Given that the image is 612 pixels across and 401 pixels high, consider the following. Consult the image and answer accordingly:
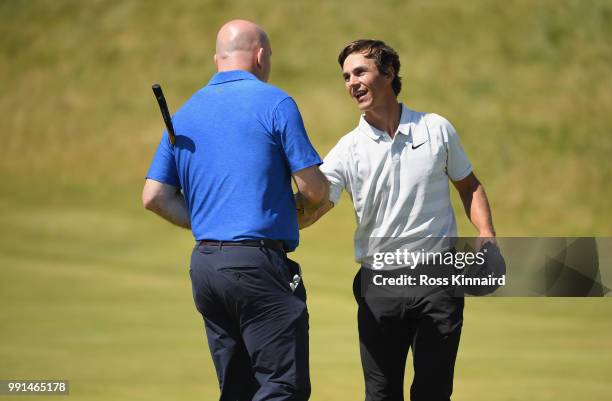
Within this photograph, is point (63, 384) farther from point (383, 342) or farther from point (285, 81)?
point (285, 81)

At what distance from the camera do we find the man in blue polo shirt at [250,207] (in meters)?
3.31

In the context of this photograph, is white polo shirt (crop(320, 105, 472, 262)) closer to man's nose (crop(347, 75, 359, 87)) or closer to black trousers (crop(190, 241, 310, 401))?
man's nose (crop(347, 75, 359, 87))

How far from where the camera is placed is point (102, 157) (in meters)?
12.9

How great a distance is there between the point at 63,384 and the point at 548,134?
311 inches

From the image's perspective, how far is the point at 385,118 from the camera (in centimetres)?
386

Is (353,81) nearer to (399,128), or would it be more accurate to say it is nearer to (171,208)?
(399,128)

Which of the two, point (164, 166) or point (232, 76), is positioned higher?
point (232, 76)

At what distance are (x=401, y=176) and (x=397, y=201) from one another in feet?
0.29

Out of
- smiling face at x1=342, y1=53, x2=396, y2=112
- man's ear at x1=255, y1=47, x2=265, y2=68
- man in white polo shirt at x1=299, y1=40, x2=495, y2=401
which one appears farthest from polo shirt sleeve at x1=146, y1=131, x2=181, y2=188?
smiling face at x1=342, y1=53, x2=396, y2=112

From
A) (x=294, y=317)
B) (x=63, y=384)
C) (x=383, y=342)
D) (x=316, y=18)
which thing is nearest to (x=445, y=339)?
(x=383, y=342)

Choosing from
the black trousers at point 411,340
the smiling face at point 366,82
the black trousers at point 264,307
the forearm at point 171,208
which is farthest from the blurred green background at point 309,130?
the black trousers at point 264,307

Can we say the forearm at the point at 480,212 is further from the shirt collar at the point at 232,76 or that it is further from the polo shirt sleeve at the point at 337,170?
the shirt collar at the point at 232,76

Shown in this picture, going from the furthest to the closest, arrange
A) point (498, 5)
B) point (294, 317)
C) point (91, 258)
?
point (498, 5)
point (91, 258)
point (294, 317)

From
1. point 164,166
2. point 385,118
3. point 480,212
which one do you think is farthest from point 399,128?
point 164,166
